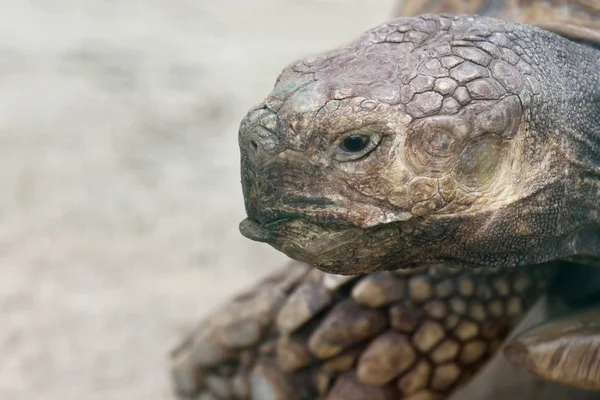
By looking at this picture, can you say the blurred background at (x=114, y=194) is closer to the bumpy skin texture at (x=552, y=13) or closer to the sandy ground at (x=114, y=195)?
the sandy ground at (x=114, y=195)

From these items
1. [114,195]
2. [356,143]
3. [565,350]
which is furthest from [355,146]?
[114,195]

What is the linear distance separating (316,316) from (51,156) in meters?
1.85

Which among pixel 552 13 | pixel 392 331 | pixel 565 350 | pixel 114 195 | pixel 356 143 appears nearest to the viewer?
pixel 356 143

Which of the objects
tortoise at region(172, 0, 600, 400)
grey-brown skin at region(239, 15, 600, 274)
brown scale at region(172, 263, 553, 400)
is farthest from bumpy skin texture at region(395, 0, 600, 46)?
brown scale at region(172, 263, 553, 400)

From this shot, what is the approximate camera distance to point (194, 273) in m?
2.59

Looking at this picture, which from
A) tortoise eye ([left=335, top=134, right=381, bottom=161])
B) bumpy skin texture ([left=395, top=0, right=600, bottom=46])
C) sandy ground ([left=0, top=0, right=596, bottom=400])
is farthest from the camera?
sandy ground ([left=0, top=0, right=596, bottom=400])

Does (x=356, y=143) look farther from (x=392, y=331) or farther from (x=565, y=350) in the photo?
(x=392, y=331)

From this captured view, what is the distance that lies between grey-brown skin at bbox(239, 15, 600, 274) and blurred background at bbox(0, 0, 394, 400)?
1294mm

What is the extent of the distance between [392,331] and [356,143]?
2.56 feet

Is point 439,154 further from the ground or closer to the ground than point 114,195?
closer to the ground

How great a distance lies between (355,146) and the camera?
0.90 m

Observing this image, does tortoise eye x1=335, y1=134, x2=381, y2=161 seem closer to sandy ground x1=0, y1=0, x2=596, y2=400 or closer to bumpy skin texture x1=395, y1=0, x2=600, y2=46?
bumpy skin texture x1=395, y1=0, x2=600, y2=46

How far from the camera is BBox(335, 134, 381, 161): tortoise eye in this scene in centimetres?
90

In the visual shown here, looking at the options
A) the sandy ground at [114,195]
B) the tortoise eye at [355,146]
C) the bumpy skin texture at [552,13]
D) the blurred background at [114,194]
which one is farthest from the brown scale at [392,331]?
the tortoise eye at [355,146]
